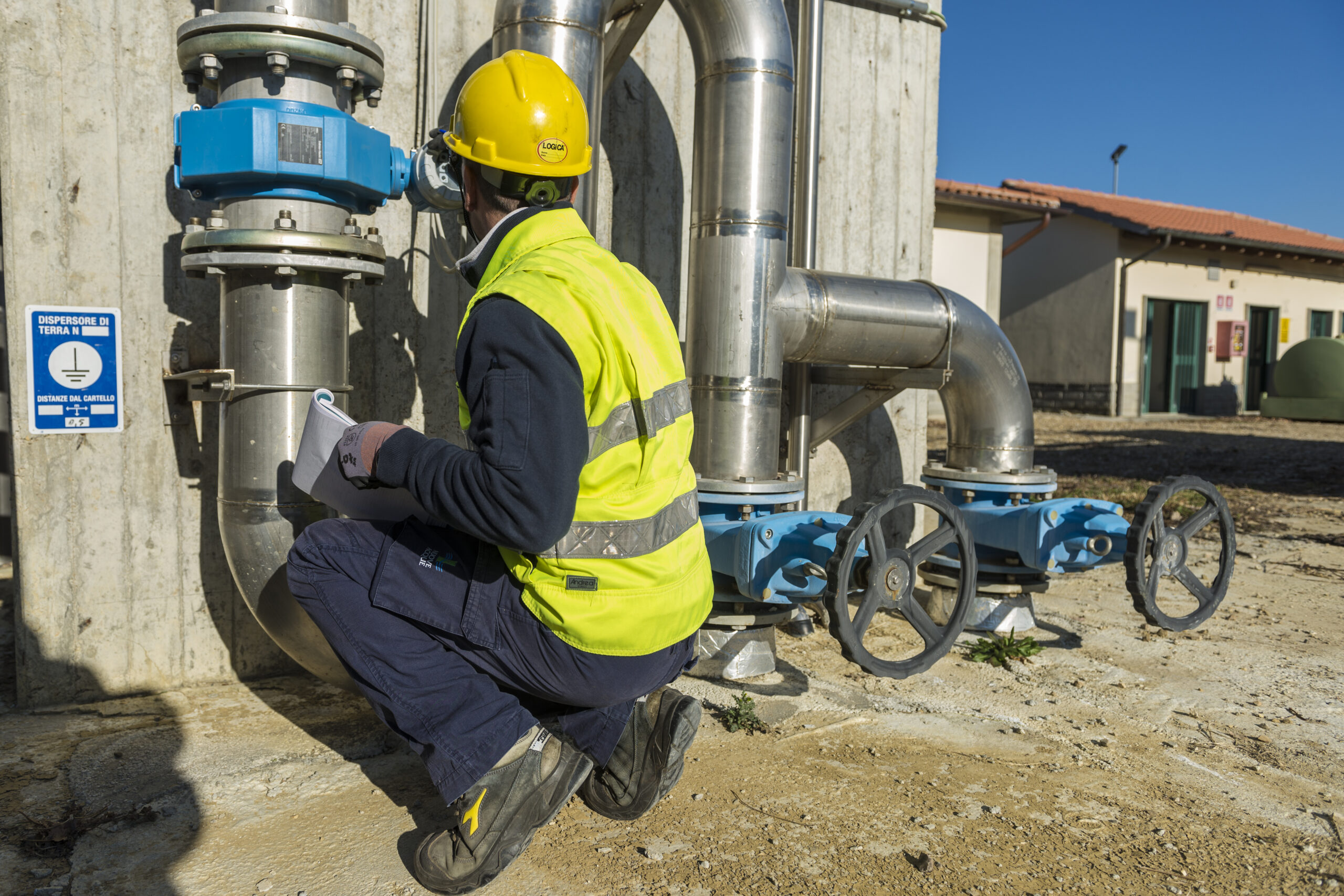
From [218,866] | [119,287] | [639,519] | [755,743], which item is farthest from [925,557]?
[119,287]

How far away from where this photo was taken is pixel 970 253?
16.1 metres

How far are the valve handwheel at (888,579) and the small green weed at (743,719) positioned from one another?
328mm

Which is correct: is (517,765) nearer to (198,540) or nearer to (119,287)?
(198,540)

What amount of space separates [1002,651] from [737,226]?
5.73 ft

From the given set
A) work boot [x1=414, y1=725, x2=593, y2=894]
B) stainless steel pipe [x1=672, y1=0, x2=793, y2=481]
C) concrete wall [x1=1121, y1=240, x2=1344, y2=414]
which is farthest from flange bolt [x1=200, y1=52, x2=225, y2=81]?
concrete wall [x1=1121, y1=240, x2=1344, y2=414]

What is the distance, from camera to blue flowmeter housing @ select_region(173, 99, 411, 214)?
2420 mm

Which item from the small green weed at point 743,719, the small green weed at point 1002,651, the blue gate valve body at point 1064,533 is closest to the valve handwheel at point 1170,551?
the blue gate valve body at point 1064,533

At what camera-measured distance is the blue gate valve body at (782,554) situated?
2.91 metres

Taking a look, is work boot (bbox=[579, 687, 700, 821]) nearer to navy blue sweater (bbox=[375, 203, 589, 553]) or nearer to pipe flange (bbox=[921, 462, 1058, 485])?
navy blue sweater (bbox=[375, 203, 589, 553])

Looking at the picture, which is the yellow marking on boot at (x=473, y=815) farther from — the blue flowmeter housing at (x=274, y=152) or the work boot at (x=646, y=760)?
the blue flowmeter housing at (x=274, y=152)

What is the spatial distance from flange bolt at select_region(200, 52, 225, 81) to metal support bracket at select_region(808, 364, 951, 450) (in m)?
2.30

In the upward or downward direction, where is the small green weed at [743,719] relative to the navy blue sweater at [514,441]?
downward

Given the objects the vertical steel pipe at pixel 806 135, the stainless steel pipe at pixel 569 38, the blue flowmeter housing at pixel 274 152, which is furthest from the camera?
the vertical steel pipe at pixel 806 135

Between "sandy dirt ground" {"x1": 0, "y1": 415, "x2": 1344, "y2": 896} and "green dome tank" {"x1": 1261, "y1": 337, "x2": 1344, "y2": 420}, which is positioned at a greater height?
"green dome tank" {"x1": 1261, "y1": 337, "x2": 1344, "y2": 420}
